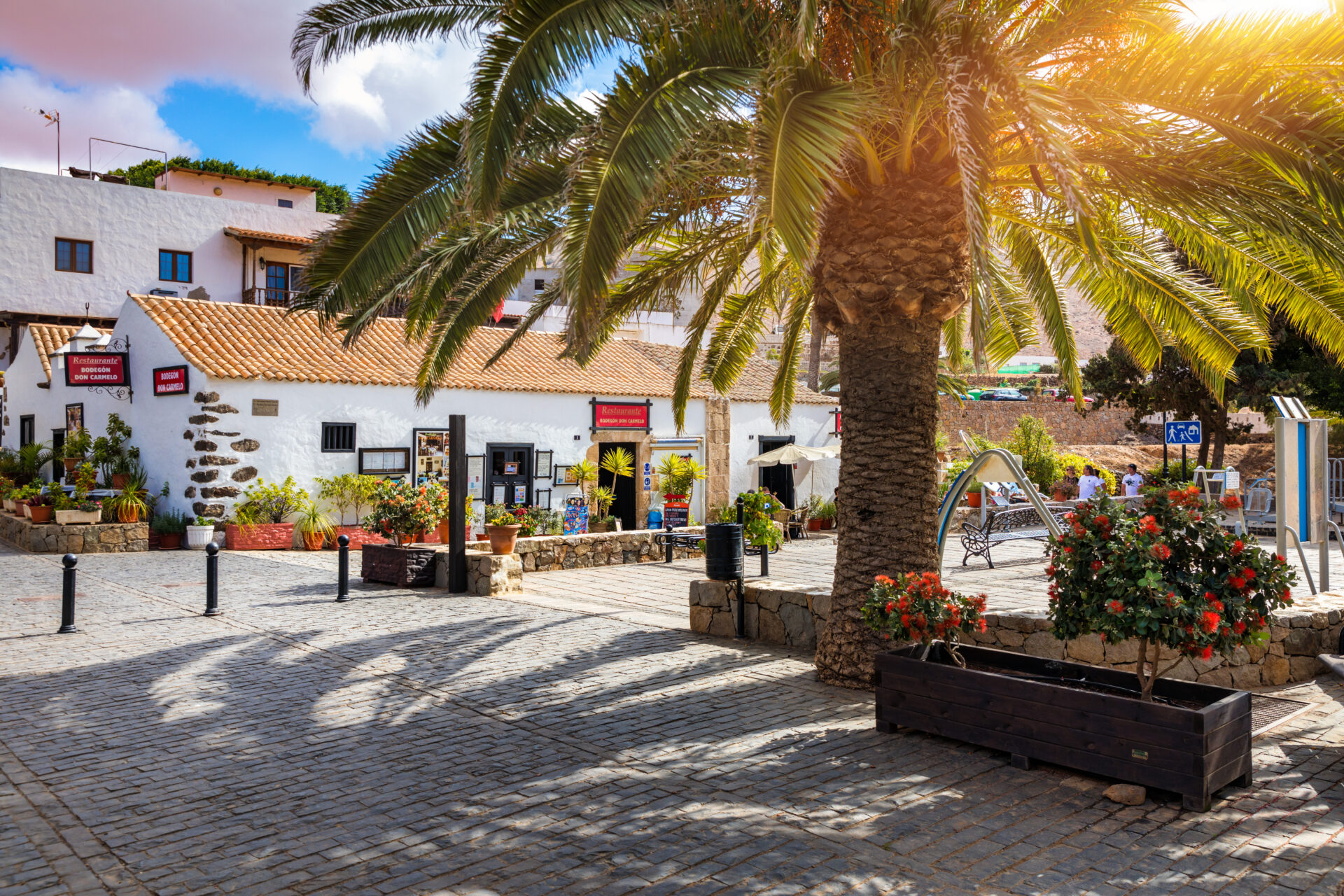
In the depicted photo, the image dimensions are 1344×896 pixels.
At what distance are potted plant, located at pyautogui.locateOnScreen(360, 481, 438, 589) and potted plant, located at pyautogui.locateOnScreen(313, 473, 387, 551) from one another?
13.7 ft

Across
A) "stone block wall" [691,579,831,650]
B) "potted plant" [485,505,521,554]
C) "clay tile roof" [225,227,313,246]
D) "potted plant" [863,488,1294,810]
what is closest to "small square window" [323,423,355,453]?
"potted plant" [485,505,521,554]

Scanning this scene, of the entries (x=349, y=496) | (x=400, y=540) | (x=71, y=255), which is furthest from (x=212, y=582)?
(x=71, y=255)

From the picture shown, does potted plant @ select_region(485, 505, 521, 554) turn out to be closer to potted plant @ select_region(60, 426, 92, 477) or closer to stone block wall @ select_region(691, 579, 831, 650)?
stone block wall @ select_region(691, 579, 831, 650)

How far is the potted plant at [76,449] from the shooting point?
1919cm

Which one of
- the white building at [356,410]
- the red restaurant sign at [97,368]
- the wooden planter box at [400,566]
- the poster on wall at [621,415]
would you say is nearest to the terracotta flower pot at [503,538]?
the wooden planter box at [400,566]

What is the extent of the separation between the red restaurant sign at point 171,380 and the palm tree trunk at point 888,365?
13878 mm

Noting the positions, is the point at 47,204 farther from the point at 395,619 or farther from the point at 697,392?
the point at 395,619

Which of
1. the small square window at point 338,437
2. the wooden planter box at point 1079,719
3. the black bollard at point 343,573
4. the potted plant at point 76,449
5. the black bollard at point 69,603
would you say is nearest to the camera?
the wooden planter box at point 1079,719

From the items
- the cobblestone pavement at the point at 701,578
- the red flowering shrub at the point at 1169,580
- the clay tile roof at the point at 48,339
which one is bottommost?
the cobblestone pavement at the point at 701,578

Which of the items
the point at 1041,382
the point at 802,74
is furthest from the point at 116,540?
the point at 1041,382

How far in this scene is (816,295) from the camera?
7.58 metres

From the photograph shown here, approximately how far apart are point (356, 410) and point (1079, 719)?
52.5 feet

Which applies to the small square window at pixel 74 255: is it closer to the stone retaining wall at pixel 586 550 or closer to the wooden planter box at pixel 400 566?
the stone retaining wall at pixel 586 550

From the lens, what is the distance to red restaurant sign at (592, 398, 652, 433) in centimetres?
2181
